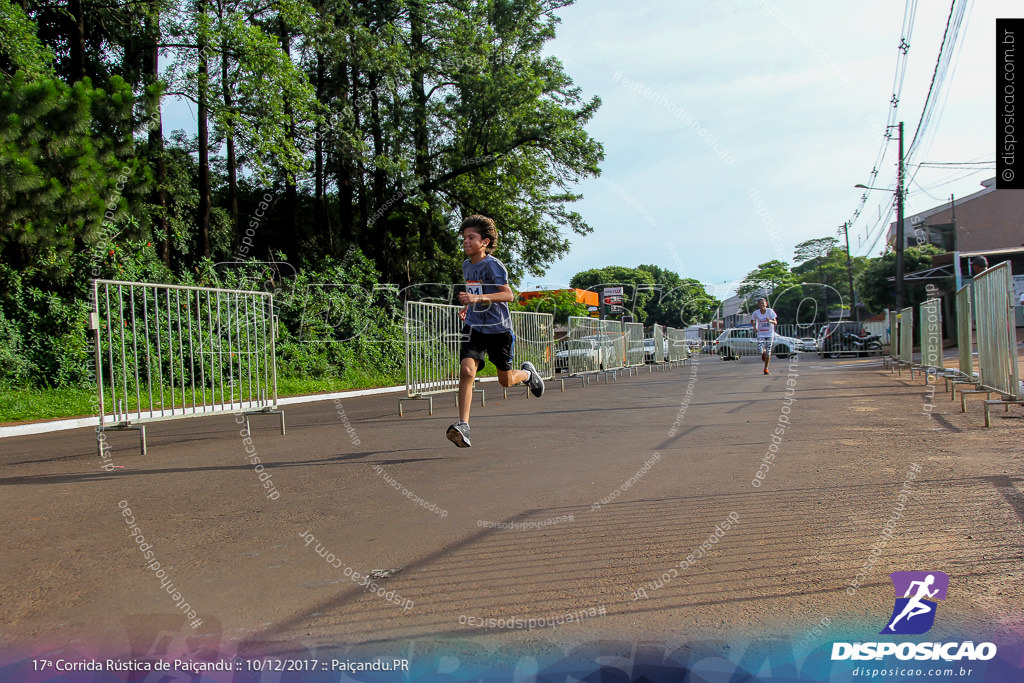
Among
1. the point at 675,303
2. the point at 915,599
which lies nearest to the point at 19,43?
the point at 915,599

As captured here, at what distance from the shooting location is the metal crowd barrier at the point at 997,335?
7.63 meters

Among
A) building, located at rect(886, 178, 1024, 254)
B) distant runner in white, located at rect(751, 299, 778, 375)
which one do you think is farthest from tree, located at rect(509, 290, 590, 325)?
building, located at rect(886, 178, 1024, 254)

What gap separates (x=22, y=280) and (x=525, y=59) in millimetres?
18744

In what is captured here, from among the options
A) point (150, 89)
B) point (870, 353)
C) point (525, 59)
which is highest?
point (525, 59)

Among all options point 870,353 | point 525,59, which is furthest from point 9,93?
point 870,353

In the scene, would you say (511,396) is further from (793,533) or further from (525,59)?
(525,59)

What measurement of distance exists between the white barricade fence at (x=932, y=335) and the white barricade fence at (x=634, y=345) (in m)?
9.77

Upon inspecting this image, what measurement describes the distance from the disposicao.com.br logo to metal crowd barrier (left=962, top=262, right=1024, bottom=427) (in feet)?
17.8

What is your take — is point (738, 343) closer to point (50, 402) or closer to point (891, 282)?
point (891, 282)

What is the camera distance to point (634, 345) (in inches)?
998

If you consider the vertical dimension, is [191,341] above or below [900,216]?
below

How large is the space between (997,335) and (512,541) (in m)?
7.01

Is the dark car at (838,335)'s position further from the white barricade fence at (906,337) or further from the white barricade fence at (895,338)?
the white barricade fence at (906,337)

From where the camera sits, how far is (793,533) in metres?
3.66
